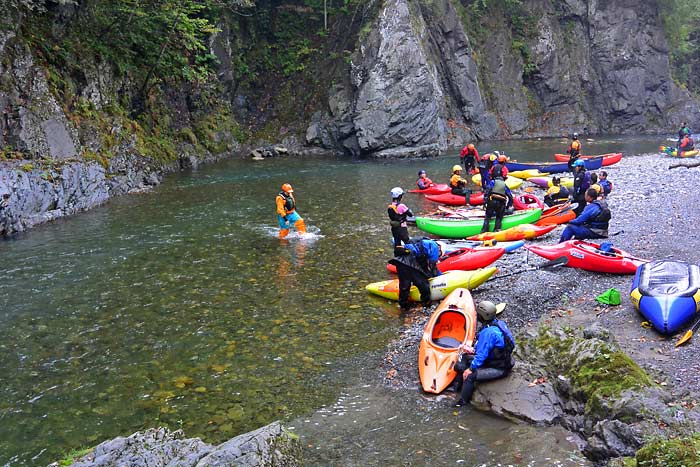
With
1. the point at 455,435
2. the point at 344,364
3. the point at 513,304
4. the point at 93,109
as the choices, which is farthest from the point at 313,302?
the point at 93,109

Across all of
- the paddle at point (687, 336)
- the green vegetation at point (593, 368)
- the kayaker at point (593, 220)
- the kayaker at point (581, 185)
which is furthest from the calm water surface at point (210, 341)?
the kayaker at point (581, 185)

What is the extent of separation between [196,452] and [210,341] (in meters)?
3.98

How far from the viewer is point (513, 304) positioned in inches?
373

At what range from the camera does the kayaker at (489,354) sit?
22.3 ft

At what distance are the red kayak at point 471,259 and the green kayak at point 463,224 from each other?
134 inches

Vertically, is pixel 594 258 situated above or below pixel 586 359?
above

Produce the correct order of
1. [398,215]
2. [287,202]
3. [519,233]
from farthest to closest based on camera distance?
[287,202]
[519,233]
[398,215]

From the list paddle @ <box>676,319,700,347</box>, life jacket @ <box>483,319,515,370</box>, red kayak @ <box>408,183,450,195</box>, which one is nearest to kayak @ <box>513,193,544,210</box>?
red kayak @ <box>408,183,450,195</box>

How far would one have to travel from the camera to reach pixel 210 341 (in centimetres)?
898

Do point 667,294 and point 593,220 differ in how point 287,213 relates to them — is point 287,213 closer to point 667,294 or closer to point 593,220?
point 593,220

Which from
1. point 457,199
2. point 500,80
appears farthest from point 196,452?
point 500,80

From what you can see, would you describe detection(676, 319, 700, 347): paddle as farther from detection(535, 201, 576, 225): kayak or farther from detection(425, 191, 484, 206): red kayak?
detection(425, 191, 484, 206): red kayak

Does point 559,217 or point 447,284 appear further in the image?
point 559,217

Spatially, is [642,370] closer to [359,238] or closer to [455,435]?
[455,435]
